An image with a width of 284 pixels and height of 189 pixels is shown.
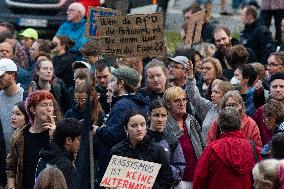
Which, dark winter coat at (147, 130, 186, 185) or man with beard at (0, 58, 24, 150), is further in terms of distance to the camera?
man with beard at (0, 58, 24, 150)

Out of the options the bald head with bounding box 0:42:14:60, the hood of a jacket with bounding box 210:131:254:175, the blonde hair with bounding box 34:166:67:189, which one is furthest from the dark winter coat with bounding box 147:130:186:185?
the bald head with bounding box 0:42:14:60

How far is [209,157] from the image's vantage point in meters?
11.3

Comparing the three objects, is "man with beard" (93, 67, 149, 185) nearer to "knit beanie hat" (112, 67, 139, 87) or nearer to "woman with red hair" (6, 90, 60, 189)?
"knit beanie hat" (112, 67, 139, 87)

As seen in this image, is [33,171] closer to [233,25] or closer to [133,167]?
[133,167]

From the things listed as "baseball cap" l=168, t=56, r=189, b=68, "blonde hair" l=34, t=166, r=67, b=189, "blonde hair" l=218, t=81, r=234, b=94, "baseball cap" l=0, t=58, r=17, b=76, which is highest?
"baseball cap" l=168, t=56, r=189, b=68

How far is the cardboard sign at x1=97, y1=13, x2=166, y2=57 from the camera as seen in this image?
14023mm

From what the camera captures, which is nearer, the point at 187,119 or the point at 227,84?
the point at 187,119

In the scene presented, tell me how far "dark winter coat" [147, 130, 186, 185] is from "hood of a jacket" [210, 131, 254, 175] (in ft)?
2.09

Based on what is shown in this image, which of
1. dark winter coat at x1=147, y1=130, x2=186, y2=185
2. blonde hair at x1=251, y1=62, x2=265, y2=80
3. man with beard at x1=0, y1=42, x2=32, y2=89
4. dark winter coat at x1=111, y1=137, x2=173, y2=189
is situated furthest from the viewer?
man with beard at x1=0, y1=42, x2=32, y2=89

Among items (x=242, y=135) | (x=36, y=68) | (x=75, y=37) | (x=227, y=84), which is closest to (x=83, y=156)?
(x=242, y=135)

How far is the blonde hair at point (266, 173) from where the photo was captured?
9.55 meters

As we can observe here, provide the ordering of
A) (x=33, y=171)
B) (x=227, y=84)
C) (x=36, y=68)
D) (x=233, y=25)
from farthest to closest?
1. (x=233, y=25)
2. (x=36, y=68)
3. (x=227, y=84)
4. (x=33, y=171)

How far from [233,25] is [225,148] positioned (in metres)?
12.8

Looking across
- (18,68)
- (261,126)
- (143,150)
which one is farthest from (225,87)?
(18,68)
